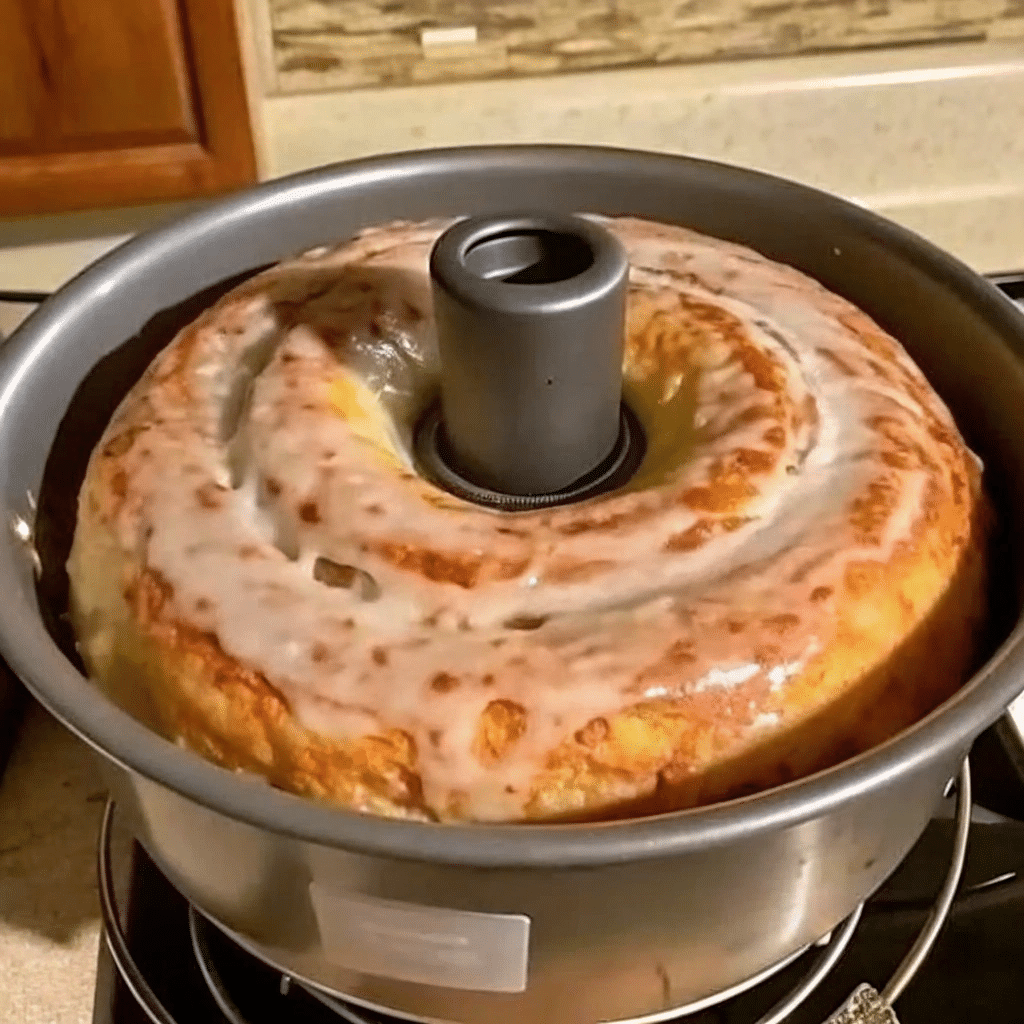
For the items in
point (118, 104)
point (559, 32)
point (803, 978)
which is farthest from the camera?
point (559, 32)

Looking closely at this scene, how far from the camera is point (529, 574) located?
0.53 m

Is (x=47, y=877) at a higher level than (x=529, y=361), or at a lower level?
lower

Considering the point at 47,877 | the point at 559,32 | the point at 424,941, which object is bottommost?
the point at 47,877

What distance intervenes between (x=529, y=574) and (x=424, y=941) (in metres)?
0.12

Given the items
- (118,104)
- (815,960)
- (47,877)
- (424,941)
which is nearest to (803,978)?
(815,960)

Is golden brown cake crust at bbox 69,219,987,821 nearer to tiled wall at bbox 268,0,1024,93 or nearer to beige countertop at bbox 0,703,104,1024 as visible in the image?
beige countertop at bbox 0,703,104,1024

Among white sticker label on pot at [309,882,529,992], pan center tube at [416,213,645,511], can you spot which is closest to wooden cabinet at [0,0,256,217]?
pan center tube at [416,213,645,511]

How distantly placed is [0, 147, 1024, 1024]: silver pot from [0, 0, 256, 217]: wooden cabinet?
114 millimetres

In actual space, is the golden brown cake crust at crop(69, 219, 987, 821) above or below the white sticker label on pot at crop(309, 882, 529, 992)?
above

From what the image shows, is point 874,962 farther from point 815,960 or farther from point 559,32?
point 559,32

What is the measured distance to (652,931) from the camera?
19.4 inches

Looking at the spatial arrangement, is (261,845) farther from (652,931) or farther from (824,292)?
(824,292)

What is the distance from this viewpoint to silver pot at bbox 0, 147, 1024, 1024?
1.49 feet

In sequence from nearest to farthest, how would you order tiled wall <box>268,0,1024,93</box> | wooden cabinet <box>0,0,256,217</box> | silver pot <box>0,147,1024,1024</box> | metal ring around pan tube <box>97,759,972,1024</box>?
silver pot <box>0,147,1024,1024</box> → metal ring around pan tube <box>97,759,972,1024</box> → wooden cabinet <box>0,0,256,217</box> → tiled wall <box>268,0,1024,93</box>
